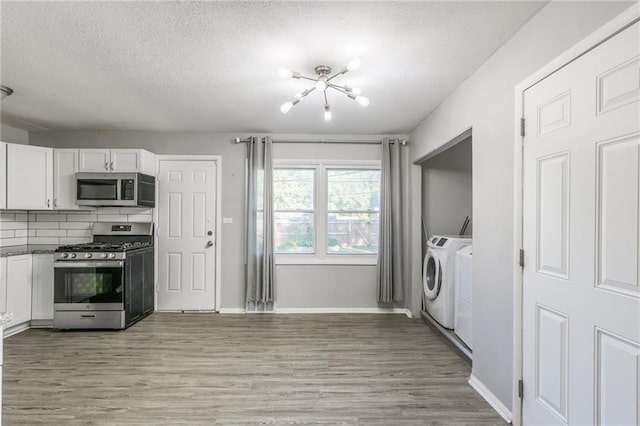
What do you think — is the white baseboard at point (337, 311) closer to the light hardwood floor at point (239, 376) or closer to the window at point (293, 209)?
the light hardwood floor at point (239, 376)

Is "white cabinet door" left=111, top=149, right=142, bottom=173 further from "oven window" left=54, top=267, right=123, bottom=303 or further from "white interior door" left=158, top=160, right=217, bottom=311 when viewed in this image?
"oven window" left=54, top=267, right=123, bottom=303

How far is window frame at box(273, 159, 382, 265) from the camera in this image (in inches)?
168

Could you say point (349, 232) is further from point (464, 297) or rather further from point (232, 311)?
point (232, 311)

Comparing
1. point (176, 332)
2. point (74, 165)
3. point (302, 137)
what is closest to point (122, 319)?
point (176, 332)

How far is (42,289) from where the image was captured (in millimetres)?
3666

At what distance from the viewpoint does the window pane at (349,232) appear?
434 cm

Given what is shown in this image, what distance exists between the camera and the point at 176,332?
138 inches

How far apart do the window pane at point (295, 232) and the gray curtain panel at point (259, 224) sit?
251 millimetres

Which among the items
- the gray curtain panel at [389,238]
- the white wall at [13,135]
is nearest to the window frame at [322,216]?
the gray curtain panel at [389,238]

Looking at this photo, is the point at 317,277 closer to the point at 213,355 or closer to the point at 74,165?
the point at 213,355

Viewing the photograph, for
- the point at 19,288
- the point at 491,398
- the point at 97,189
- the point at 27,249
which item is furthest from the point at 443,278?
the point at 27,249

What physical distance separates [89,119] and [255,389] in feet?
11.8

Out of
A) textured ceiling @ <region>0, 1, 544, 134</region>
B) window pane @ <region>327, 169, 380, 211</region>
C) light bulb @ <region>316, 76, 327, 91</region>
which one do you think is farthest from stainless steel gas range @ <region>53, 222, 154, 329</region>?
light bulb @ <region>316, 76, 327, 91</region>

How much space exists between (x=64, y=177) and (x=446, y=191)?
4.90 meters
